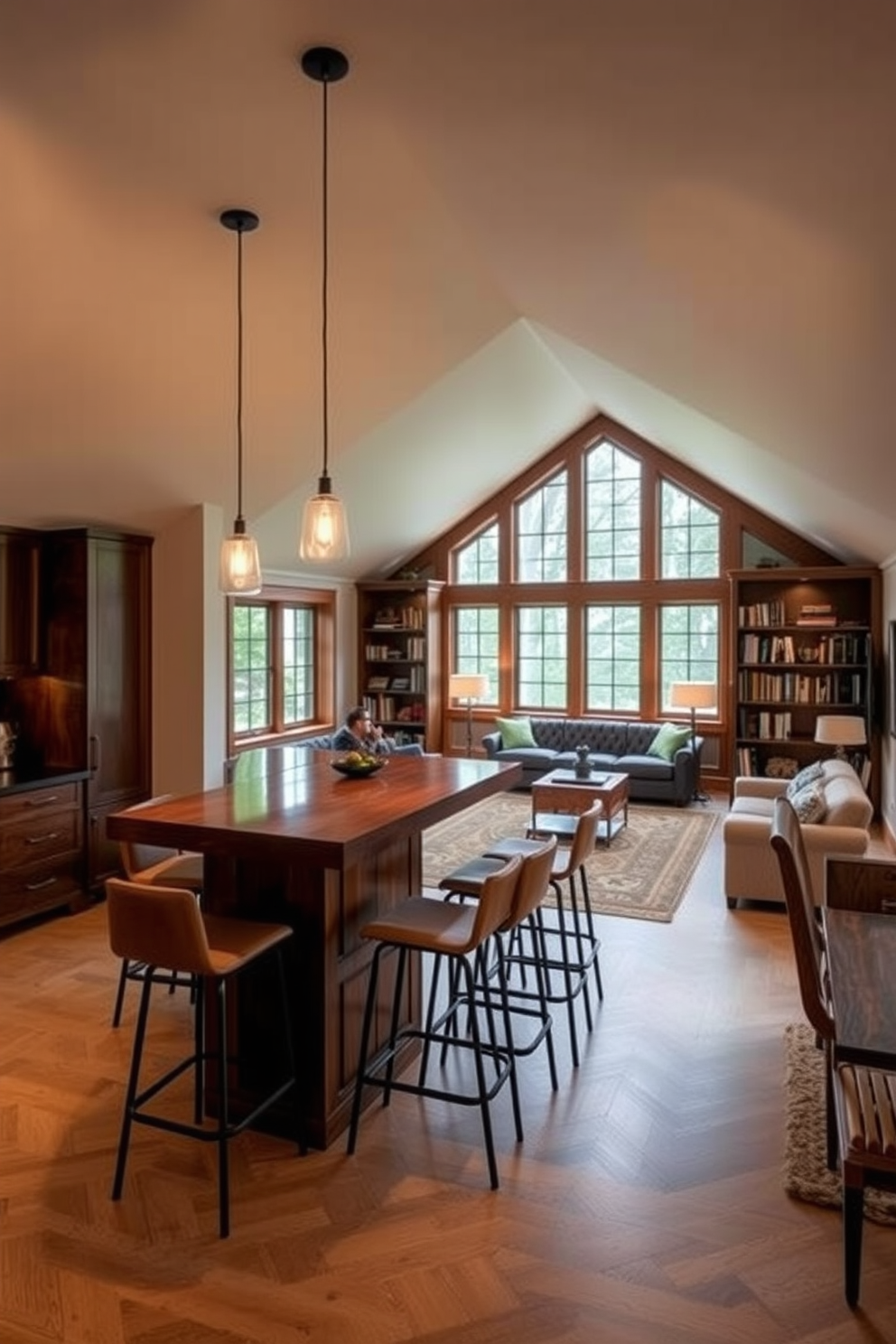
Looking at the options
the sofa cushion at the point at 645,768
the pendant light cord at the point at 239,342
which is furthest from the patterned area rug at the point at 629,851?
the pendant light cord at the point at 239,342

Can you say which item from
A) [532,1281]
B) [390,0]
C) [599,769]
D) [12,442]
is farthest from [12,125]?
[599,769]

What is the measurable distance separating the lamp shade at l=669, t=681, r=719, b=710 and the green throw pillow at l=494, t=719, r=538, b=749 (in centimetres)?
164

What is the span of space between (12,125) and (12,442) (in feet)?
6.28

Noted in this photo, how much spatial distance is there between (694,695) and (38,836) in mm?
5987

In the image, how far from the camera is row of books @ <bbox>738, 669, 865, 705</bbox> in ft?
26.2

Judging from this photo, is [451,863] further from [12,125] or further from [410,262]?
[12,125]

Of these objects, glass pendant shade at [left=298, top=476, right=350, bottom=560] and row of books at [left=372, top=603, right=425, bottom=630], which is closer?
glass pendant shade at [left=298, top=476, right=350, bottom=560]

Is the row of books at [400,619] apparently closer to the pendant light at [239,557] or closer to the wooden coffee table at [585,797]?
the wooden coffee table at [585,797]

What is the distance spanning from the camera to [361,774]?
360cm

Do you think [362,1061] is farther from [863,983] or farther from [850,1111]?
[863,983]

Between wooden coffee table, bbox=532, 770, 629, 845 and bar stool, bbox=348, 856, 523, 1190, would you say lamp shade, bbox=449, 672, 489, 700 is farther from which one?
bar stool, bbox=348, 856, 523, 1190

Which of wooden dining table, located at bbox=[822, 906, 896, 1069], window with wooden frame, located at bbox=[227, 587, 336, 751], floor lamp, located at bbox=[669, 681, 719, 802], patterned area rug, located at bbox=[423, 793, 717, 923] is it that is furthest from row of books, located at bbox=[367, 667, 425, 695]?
wooden dining table, located at bbox=[822, 906, 896, 1069]

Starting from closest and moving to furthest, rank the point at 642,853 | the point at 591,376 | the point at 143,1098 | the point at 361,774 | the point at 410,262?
the point at 143,1098
the point at 361,774
the point at 410,262
the point at 642,853
the point at 591,376

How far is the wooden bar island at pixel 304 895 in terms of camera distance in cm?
258
